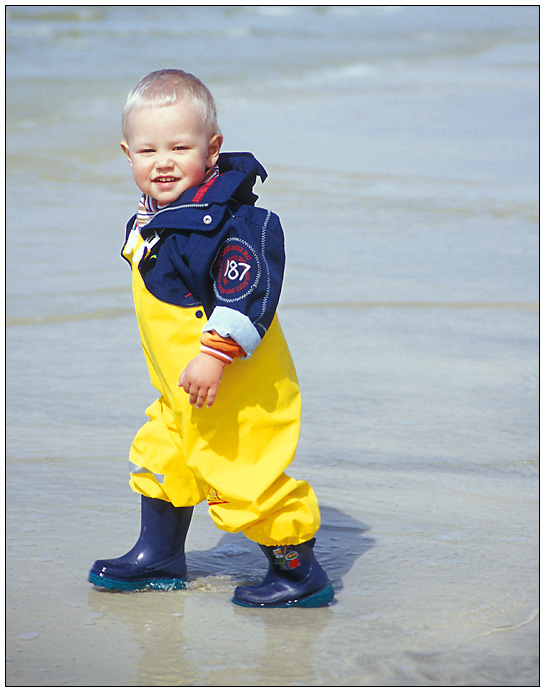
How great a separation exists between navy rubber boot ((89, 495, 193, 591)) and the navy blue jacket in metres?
0.56

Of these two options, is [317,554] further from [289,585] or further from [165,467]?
[165,467]

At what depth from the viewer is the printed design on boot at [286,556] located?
2387mm

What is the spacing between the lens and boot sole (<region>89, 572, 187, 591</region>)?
2.42 metres

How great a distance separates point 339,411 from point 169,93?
5.20 ft

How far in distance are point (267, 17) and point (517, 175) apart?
2439 centimetres

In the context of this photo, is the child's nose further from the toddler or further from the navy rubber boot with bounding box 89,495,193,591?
the navy rubber boot with bounding box 89,495,193,591

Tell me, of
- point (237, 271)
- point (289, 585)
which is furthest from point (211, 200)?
point (289, 585)

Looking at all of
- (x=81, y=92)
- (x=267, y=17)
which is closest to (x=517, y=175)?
(x=81, y=92)

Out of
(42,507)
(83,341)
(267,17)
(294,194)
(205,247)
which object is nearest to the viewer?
(205,247)

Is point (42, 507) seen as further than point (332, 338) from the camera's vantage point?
No

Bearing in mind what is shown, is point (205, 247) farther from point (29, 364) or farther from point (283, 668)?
point (29, 364)

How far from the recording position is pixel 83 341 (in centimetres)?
421

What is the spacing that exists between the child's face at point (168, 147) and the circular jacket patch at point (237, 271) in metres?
0.23

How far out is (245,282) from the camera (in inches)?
85.3
